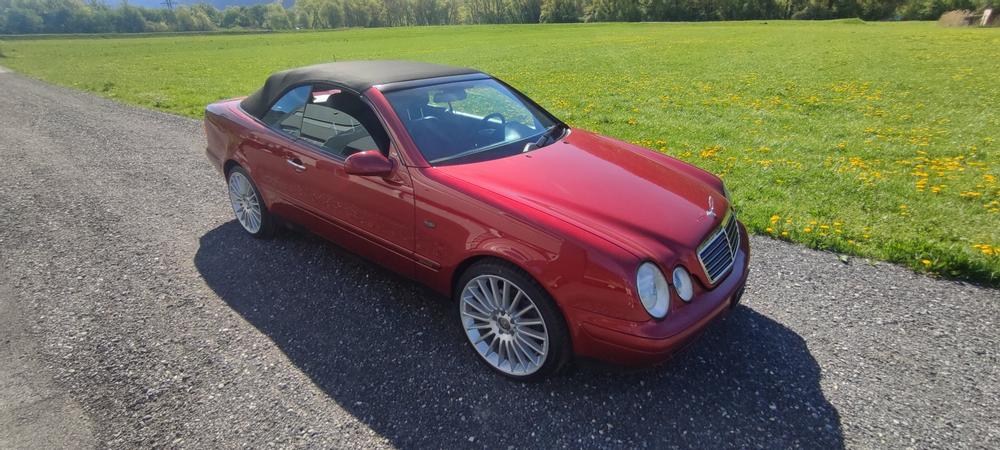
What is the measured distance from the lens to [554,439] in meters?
2.39

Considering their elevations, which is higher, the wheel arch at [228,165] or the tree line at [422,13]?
the tree line at [422,13]

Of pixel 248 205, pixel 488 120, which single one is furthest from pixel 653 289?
pixel 248 205

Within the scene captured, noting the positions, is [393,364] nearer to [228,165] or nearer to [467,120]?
[467,120]

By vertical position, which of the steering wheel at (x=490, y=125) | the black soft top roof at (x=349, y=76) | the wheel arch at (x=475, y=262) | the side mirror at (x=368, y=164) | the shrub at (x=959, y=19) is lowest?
the wheel arch at (x=475, y=262)

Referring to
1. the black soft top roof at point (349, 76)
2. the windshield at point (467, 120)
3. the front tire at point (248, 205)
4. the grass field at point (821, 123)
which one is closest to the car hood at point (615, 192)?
the windshield at point (467, 120)

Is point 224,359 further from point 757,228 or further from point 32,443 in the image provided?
point 757,228

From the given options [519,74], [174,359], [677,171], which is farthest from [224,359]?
[519,74]

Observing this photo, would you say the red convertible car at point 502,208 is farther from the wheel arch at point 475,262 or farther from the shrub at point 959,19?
the shrub at point 959,19

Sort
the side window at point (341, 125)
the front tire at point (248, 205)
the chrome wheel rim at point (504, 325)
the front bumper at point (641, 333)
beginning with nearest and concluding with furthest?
the front bumper at point (641, 333)
the chrome wheel rim at point (504, 325)
the side window at point (341, 125)
the front tire at point (248, 205)

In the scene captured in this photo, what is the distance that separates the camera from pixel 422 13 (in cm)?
12444

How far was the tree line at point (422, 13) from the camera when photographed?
6469 centimetres

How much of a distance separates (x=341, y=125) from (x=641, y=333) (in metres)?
2.29

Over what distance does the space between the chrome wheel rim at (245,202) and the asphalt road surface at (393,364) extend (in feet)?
0.53

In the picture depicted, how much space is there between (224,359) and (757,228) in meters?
4.18
